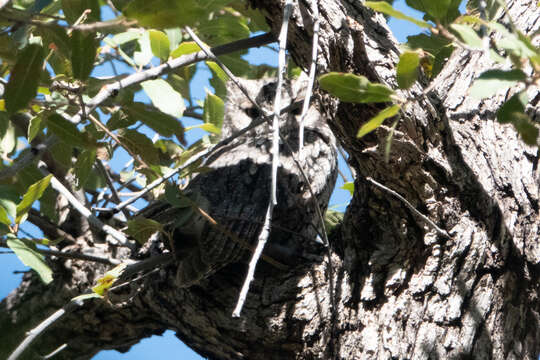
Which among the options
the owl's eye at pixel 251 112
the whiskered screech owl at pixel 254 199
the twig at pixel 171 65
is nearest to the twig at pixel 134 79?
the twig at pixel 171 65

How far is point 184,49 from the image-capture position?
1.26m

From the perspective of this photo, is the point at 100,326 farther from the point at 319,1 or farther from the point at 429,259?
the point at 319,1

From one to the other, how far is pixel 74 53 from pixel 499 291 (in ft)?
3.22

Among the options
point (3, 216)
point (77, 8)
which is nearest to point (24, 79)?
point (77, 8)

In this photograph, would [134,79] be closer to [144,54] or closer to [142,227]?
[144,54]

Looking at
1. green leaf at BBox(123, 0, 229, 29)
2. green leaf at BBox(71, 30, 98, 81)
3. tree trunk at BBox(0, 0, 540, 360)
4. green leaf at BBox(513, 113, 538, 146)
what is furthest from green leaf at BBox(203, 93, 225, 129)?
green leaf at BBox(513, 113, 538, 146)

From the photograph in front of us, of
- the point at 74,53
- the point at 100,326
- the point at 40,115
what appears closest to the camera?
the point at 74,53

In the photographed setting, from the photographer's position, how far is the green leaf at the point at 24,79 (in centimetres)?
76

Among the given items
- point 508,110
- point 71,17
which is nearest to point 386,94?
point 508,110

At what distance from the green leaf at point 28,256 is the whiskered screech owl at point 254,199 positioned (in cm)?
33

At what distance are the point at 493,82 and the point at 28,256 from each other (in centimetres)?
114

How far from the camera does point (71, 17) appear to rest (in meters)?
1.09

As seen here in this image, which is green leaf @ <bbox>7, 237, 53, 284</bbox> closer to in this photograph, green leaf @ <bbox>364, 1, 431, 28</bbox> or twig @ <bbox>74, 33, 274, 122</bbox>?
twig @ <bbox>74, 33, 274, 122</bbox>

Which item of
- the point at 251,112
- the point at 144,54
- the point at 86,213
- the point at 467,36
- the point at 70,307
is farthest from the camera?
the point at 251,112
